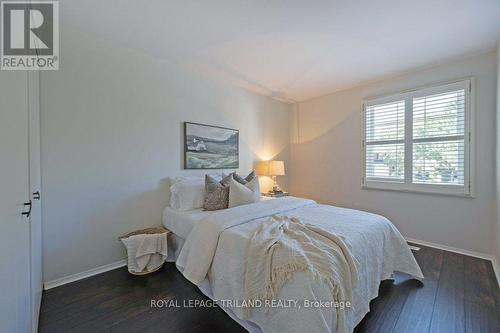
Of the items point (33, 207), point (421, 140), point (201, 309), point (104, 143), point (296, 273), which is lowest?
point (201, 309)

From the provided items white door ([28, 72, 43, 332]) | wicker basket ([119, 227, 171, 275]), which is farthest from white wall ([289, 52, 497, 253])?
white door ([28, 72, 43, 332])

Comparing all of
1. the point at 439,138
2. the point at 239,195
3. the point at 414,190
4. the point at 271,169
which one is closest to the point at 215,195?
the point at 239,195

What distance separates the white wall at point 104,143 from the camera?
210cm

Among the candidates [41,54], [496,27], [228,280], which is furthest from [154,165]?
[496,27]

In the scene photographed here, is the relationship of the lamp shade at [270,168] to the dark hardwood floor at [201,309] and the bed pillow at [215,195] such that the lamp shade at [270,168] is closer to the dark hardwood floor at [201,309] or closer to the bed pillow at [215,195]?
the bed pillow at [215,195]

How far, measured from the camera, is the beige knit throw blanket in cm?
127

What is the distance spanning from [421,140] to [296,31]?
2.44m

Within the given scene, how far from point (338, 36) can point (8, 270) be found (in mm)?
3066

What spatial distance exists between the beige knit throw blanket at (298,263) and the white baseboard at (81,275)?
187 cm

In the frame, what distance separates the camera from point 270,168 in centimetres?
398

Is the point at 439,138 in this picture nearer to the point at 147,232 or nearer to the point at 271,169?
the point at 271,169

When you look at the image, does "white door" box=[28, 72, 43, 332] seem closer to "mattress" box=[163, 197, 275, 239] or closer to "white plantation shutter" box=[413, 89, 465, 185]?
"mattress" box=[163, 197, 275, 239]

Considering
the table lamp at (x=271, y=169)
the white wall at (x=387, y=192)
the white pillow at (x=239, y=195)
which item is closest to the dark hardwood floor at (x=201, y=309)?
the white wall at (x=387, y=192)

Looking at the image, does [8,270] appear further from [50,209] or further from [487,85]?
[487,85]
